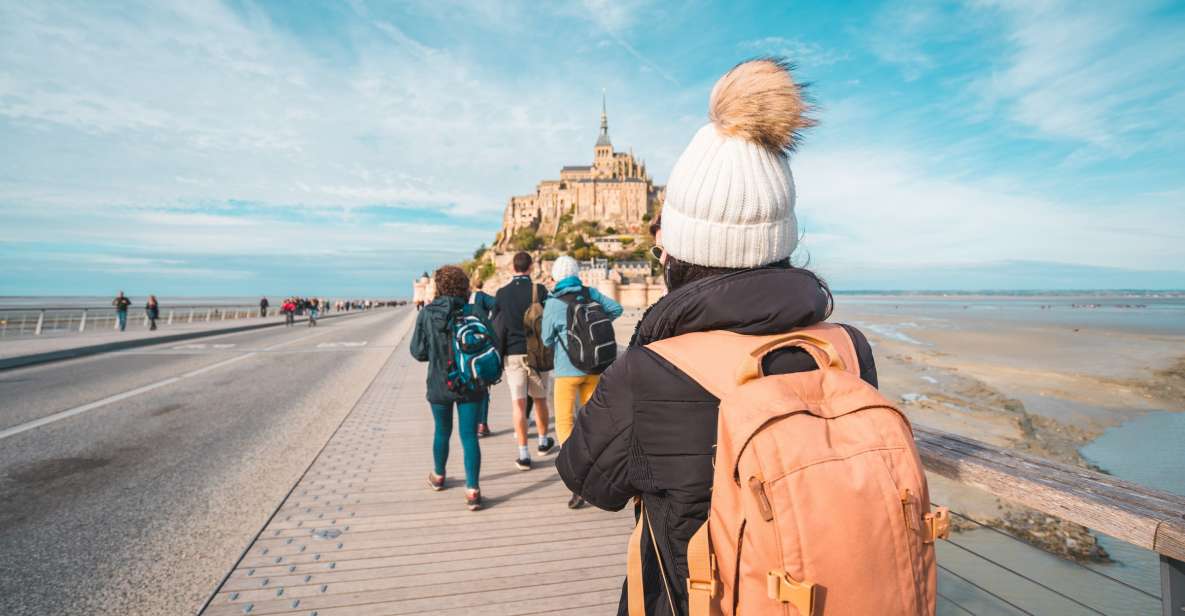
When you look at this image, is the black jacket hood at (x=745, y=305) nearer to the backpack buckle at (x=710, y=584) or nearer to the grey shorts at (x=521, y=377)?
the backpack buckle at (x=710, y=584)

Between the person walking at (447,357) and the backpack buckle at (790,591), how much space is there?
3.24 metres

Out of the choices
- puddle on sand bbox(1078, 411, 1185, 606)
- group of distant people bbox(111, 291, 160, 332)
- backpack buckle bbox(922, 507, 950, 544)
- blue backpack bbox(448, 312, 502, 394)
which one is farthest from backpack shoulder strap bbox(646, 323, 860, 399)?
group of distant people bbox(111, 291, 160, 332)

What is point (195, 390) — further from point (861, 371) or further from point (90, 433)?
point (861, 371)

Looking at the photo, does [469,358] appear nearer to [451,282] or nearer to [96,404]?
[451,282]

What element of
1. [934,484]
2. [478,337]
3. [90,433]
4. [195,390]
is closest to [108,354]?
[195,390]

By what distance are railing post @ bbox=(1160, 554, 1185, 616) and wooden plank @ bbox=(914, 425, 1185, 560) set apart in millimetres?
104

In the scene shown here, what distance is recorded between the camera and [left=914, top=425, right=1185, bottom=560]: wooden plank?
147cm

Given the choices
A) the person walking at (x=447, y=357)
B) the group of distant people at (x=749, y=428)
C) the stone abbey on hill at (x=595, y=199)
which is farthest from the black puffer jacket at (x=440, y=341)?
the stone abbey on hill at (x=595, y=199)

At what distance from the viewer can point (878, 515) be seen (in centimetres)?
100

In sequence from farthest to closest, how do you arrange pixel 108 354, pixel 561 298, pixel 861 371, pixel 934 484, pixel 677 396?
1. pixel 108 354
2. pixel 934 484
3. pixel 561 298
4. pixel 861 371
5. pixel 677 396

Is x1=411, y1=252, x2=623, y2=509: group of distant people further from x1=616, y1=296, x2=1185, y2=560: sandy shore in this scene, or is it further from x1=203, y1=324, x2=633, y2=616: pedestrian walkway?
x1=616, y1=296, x2=1185, y2=560: sandy shore

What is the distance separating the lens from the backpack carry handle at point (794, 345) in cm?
112

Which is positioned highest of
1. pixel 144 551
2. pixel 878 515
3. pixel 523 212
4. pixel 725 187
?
pixel 523 212

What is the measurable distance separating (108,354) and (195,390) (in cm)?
790
